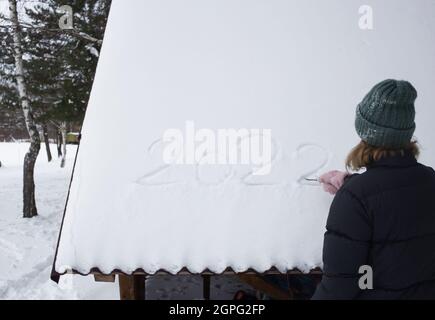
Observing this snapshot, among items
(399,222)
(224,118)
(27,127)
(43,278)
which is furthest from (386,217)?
(27,127)

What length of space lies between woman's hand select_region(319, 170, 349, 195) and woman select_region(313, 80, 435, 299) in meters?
0.88

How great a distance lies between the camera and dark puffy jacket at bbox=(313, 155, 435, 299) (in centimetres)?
140

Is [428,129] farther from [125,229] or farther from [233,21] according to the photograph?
[125,229]

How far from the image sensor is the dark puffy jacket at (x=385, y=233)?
1.40 meters

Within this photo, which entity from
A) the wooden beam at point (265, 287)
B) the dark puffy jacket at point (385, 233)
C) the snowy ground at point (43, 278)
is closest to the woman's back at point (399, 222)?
the dark puffy jacket at point (385, 233)

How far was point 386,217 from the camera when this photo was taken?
1.40 metres

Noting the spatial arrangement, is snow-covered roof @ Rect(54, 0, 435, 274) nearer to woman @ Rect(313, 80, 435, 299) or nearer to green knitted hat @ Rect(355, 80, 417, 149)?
woman @ Rect(313, 80, 435, 299)

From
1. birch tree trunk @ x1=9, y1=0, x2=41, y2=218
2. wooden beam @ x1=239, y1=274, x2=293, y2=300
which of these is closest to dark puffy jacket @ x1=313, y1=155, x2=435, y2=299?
wooden beam @ x1=239, y1=274, x2=293, y2=300

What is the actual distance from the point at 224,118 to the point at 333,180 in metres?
1.24

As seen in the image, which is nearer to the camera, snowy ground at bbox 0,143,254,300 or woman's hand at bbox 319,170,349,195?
woman's hand at bbox 319,170,349,195

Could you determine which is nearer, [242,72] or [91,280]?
[242,72]

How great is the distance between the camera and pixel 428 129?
3.24 metres

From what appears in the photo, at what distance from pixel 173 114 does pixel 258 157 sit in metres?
0.91
